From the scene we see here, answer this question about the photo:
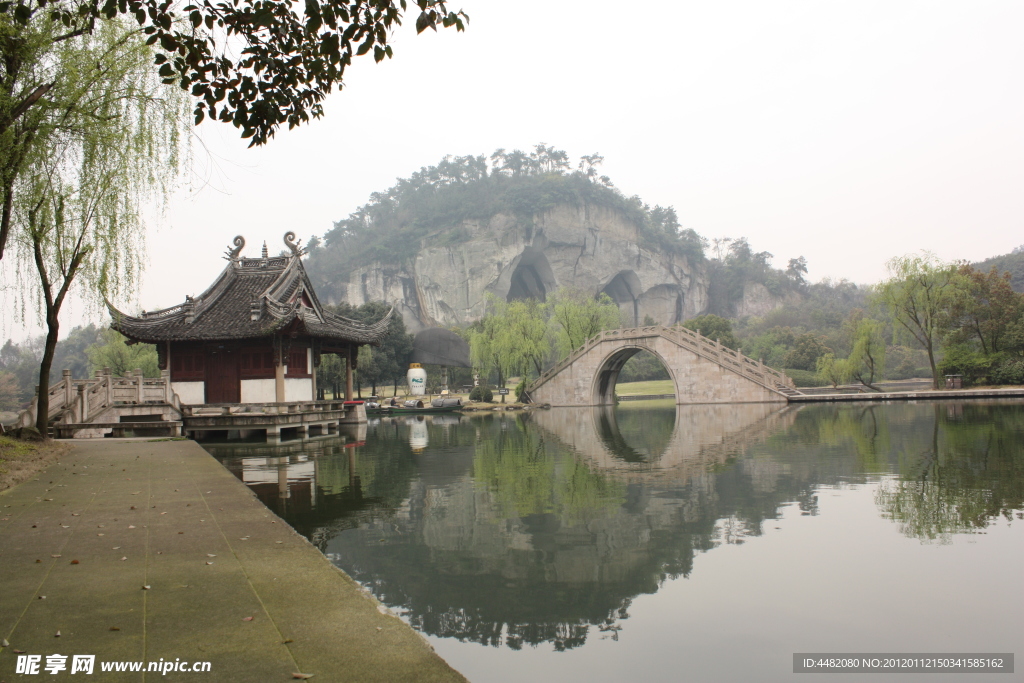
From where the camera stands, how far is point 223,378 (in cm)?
1917

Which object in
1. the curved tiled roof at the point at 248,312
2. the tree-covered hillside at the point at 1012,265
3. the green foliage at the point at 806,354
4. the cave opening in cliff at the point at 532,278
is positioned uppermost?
the cave opening in cliff at the point at 532,278

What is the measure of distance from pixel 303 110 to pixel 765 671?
4.66 meters

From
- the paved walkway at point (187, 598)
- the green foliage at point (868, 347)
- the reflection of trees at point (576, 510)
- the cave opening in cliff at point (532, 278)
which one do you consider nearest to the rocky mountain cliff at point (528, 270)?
the cave opening in cliff at point (532, 278)

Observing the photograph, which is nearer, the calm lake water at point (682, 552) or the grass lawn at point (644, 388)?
the calm lake water at point (682, 552)

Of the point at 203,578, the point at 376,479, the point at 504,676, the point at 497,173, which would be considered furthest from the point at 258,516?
the point at 497,173

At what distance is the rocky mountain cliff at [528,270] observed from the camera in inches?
2876

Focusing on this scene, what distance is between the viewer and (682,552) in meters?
5.79

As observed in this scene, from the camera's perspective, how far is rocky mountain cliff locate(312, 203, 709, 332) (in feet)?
240

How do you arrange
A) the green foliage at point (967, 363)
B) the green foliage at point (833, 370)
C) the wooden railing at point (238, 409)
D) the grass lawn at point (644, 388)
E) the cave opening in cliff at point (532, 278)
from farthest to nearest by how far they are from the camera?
the cave opening in cliff at point (532, 278) → the grass lawn at point (644, 388) → the green foliage at point (833, 370) → the green foliage at point (967, 363) → the wooden railing at point (238, 409)

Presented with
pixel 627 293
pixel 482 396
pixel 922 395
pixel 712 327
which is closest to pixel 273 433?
pixel 482 396

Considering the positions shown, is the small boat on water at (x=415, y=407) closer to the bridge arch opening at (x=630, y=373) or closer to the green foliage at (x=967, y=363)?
the bridge arch opening at (x=630, y=373)

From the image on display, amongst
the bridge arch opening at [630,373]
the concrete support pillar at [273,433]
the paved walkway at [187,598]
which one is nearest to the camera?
the paved walkway at [187,598]

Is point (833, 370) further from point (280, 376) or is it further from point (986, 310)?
point (280, 376)

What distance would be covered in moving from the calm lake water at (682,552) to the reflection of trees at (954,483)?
0.14 feet
